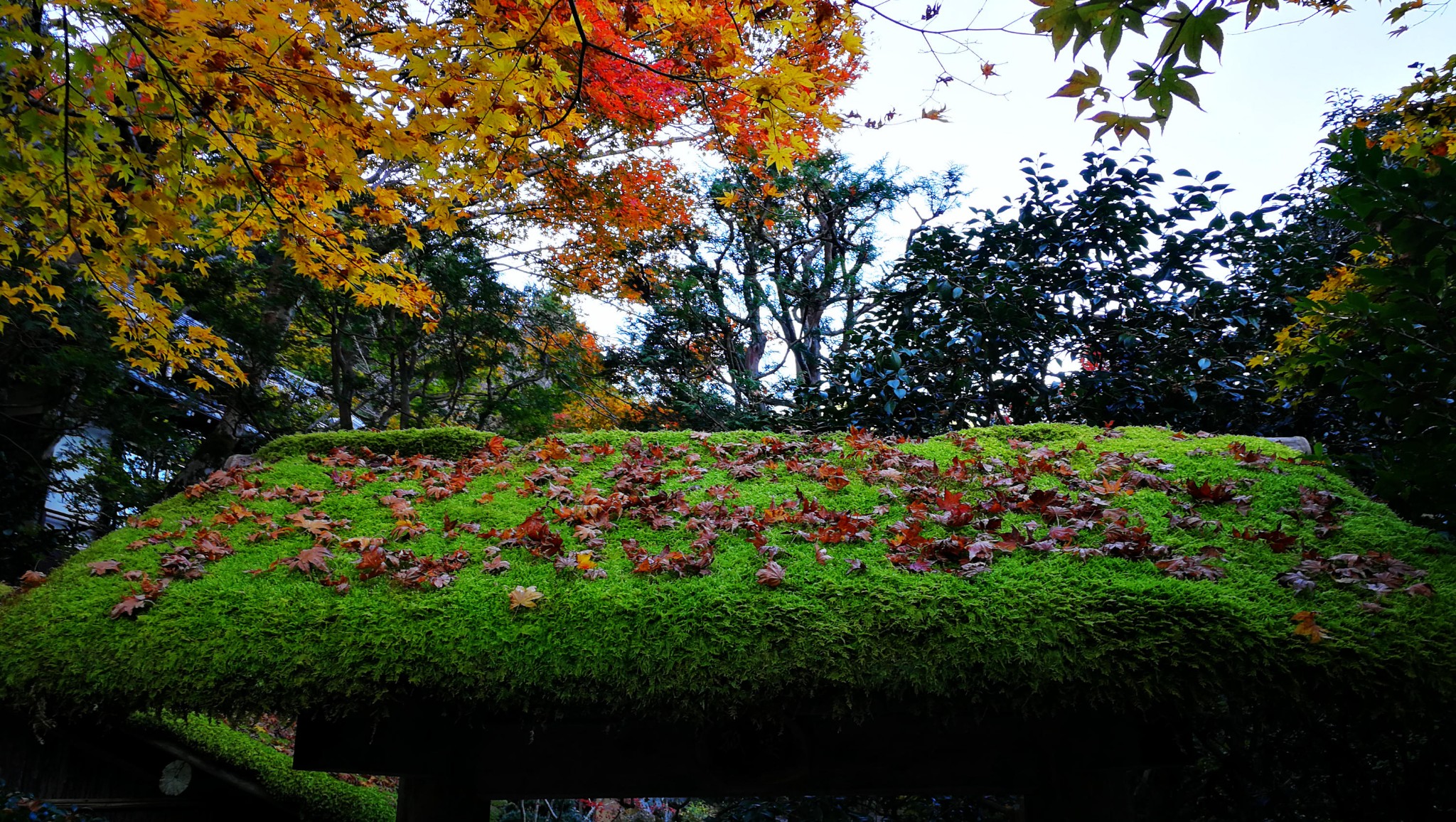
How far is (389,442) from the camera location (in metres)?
5.79

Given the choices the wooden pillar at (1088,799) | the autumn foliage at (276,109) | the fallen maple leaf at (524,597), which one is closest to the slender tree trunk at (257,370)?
the autumn foliage at (276,109)

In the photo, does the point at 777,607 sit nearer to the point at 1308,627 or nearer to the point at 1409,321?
the point at 1308,627

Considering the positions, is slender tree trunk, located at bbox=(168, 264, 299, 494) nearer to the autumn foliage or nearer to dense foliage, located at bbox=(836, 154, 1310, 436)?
the autumn foliage

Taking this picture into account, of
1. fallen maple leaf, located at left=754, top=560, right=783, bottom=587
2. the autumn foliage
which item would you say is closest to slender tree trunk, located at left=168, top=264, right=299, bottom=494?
the autumn foliage

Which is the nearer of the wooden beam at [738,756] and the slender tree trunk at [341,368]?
the wooden beam at [738,756]

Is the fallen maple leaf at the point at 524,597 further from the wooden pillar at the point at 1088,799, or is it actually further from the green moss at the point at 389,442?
the green moss at the point at 389,442

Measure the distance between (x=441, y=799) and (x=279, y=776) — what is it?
339cm

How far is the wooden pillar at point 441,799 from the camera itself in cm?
334

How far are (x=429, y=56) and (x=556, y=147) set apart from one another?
7012 millimetres

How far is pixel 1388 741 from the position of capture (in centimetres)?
442

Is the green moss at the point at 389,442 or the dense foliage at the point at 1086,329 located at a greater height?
→ the dense foliage at the point at 1086,329

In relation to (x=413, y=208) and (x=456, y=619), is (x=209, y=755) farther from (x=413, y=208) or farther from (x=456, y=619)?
(x=413, y=208)

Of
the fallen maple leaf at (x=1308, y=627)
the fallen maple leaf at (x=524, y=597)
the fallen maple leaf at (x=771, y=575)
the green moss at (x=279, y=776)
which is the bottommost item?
the green moss at (x=279, y=776)

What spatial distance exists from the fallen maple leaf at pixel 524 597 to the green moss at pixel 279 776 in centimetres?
351
